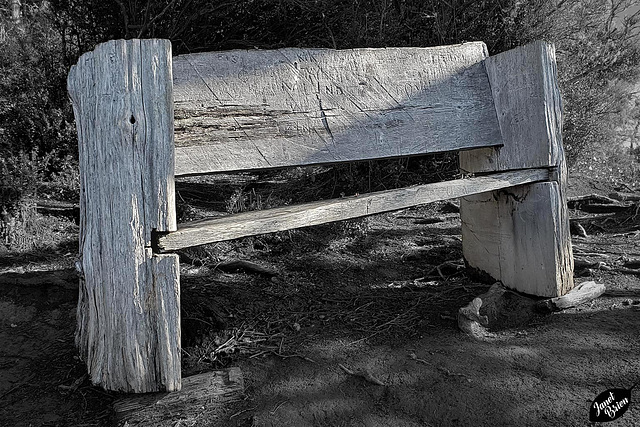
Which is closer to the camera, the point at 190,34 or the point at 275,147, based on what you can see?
the point at 275,147

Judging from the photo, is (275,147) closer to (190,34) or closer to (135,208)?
(135,208)

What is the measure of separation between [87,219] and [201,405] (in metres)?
0.90

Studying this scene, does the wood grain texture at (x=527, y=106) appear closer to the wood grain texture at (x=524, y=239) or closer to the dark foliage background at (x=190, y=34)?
the wood grain texture at (x=524, y=239)

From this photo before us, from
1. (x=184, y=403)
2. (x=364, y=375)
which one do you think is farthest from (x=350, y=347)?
(x=184, y=403)

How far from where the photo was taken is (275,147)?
2.79 metres

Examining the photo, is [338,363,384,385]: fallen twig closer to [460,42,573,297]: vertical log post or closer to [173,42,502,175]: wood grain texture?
[173,42,502,175]: wood grain texture

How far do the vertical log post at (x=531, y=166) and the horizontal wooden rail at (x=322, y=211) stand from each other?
10cm

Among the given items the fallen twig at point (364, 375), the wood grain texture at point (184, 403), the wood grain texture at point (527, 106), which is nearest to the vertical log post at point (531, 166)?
the wood grain texture at point (527, 106)

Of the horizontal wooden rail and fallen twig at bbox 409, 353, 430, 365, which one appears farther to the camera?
fallen twig at bbox 409, 353, 430, 365

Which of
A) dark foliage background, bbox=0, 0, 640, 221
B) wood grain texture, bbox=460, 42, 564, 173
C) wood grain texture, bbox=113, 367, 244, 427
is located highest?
dark foliage background, bbox=0, 0, 640, 221

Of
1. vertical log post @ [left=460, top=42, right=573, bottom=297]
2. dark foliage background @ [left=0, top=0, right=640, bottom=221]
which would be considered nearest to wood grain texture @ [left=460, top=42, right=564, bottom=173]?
vertical log post @ [left=460, top=42, right=573, bottom=297]

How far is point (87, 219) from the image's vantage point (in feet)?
8.05

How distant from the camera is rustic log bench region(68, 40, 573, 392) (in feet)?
7.55

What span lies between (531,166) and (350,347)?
137 cm
